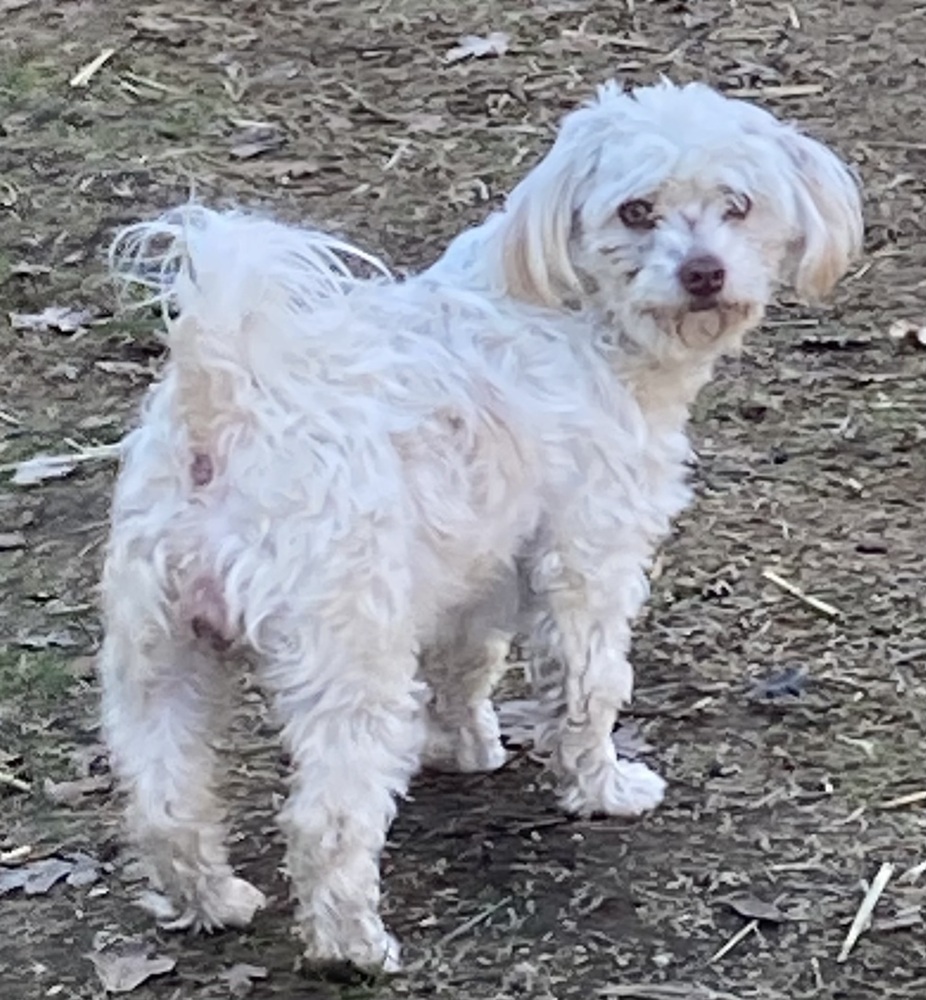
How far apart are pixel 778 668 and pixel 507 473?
968 mm

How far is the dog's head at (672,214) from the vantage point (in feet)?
12.3

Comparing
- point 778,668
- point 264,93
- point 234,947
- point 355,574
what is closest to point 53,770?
point 234,947

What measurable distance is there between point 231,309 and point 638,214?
745 millimetres

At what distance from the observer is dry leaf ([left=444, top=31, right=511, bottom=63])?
715 centimetres

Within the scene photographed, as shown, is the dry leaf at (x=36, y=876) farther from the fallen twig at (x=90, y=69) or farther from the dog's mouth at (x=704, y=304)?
the fallen twig at (x=90, y=69)

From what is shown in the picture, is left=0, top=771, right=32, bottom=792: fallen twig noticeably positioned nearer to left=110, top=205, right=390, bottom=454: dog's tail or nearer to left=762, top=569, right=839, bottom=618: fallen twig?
left=110, top=205, right=390, bottom=454: dog's tail

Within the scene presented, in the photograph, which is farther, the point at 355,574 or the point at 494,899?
the point at 494,899

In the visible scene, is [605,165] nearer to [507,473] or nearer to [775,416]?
[507,473]

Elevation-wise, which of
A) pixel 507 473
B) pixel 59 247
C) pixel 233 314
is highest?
pixel 233 314

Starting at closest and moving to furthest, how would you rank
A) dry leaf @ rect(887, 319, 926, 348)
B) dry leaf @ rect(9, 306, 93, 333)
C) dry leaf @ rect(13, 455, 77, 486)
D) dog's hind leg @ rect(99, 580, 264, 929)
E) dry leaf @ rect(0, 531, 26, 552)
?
dog's hind leg @ rect(99, 580, 264, 929), dry leaf @ rect(0, 531, 26, 552), dry leaf @ rect(13, 455, 77, 486), dry leaf @ rect(887, 319, 926, 348), dry leaf @ rect(9, 306, 93, 333)

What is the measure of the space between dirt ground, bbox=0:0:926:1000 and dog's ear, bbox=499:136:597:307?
0.91 meters

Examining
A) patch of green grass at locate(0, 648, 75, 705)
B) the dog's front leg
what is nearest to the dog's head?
the dog's front leg

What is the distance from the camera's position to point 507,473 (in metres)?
3.70

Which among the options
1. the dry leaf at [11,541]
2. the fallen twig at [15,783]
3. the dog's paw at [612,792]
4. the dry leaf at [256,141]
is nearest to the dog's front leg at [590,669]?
the dog's paw at [612,792]
